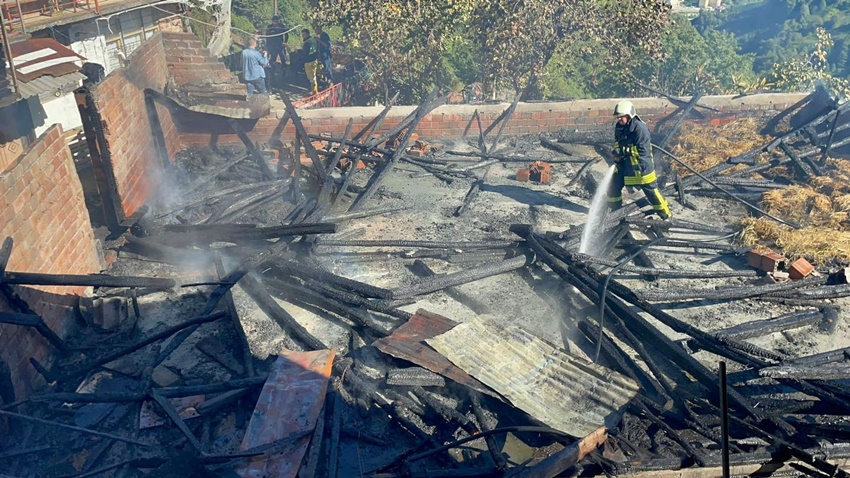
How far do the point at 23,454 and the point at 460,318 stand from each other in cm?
439

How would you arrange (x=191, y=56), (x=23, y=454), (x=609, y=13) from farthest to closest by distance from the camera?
(x=609, y=13) → (x=191, y=56) → (x=23, y=454)

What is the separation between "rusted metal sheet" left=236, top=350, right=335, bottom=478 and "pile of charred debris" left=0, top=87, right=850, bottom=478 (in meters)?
0.02

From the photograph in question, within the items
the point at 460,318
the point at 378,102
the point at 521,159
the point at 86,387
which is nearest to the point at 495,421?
the point at 460,318

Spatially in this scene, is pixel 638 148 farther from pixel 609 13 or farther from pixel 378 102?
pixel 378 102

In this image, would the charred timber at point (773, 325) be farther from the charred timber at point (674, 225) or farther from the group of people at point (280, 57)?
the group of people at point (280, 57)

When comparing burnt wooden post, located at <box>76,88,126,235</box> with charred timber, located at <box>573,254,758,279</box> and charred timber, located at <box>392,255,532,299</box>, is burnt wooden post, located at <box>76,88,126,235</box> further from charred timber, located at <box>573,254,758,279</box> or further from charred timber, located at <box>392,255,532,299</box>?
charred timber, located at <box>573,254,758,279</box>

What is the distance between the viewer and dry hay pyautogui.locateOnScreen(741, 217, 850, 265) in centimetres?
851

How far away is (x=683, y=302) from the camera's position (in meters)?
7.80

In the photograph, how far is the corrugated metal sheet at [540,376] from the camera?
5.74 meters

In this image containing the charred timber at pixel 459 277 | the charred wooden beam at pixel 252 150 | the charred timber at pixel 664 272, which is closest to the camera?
the charred timber at pixel 459 277

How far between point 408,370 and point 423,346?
15.4 inches

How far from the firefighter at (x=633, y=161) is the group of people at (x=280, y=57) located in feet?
30.3

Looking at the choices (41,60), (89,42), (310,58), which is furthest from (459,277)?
(89,42)

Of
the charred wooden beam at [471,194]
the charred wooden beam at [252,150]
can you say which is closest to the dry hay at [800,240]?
the charred wooden beam at [471,194]
